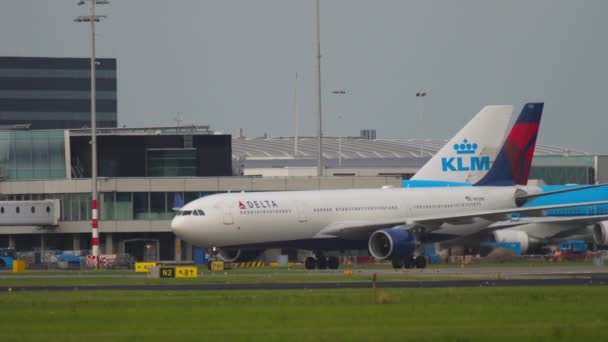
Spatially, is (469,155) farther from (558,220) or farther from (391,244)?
(391,244)

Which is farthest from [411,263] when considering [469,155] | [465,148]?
[465,148]

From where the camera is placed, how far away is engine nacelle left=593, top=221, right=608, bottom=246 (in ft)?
302

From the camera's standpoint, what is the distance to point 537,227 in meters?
95.5

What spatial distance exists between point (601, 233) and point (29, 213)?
41719 millimetres

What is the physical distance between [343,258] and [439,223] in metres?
17.9

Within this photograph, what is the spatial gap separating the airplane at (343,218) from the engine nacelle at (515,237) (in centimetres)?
723

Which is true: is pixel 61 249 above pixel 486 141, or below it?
below

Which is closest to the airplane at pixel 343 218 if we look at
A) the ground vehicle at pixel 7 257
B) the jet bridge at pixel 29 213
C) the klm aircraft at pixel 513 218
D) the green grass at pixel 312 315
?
A: the klm aircraft at pixel 513 218

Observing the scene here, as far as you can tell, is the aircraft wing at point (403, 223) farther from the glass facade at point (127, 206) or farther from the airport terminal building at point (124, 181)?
the glass facade at point (127, 206)

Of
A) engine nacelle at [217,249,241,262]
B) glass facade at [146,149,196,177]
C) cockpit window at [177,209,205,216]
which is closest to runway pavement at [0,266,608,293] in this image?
cockpit window at [177,209,205,216]

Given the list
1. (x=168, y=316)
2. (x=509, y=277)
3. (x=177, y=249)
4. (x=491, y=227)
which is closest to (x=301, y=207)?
(x=491, y=227)

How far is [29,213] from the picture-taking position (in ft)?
340

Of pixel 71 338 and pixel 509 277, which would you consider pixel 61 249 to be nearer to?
pixel 509 277

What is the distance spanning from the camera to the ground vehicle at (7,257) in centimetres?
9669
